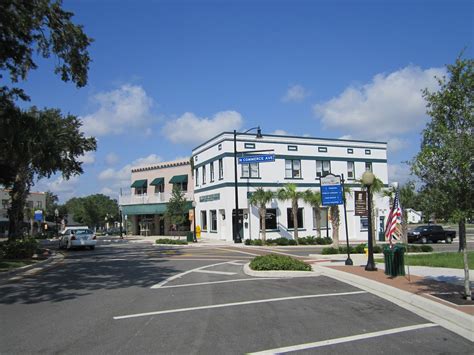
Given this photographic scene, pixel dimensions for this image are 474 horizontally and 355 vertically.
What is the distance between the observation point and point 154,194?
49.8m

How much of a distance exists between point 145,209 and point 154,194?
2041mm

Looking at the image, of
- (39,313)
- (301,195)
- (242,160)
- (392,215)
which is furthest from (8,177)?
(392,215)

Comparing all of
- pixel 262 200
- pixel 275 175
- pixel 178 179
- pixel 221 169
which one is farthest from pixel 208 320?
pixel 178 179

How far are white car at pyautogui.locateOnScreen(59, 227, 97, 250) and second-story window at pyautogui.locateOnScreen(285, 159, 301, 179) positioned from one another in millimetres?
17519

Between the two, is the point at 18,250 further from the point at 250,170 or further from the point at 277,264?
the point at 250,170

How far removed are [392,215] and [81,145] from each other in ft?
90.3

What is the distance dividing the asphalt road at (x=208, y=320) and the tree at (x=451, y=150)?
2.29 metres

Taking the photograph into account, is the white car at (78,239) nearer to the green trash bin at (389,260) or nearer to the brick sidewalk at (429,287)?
the brick sidewalk at (429,287)

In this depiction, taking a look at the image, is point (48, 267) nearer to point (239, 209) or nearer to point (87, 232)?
point (87, 232)

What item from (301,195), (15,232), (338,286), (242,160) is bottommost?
(338,286)

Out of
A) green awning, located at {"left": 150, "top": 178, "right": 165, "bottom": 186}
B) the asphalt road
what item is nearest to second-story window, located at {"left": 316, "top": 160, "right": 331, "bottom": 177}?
green awning, located at {"left": 150, "top": 178, "right": 165, "bottom": 186}

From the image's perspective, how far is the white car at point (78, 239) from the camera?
1196 inches

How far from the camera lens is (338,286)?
1236 centimetres

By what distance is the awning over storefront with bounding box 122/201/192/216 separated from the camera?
157 ft
